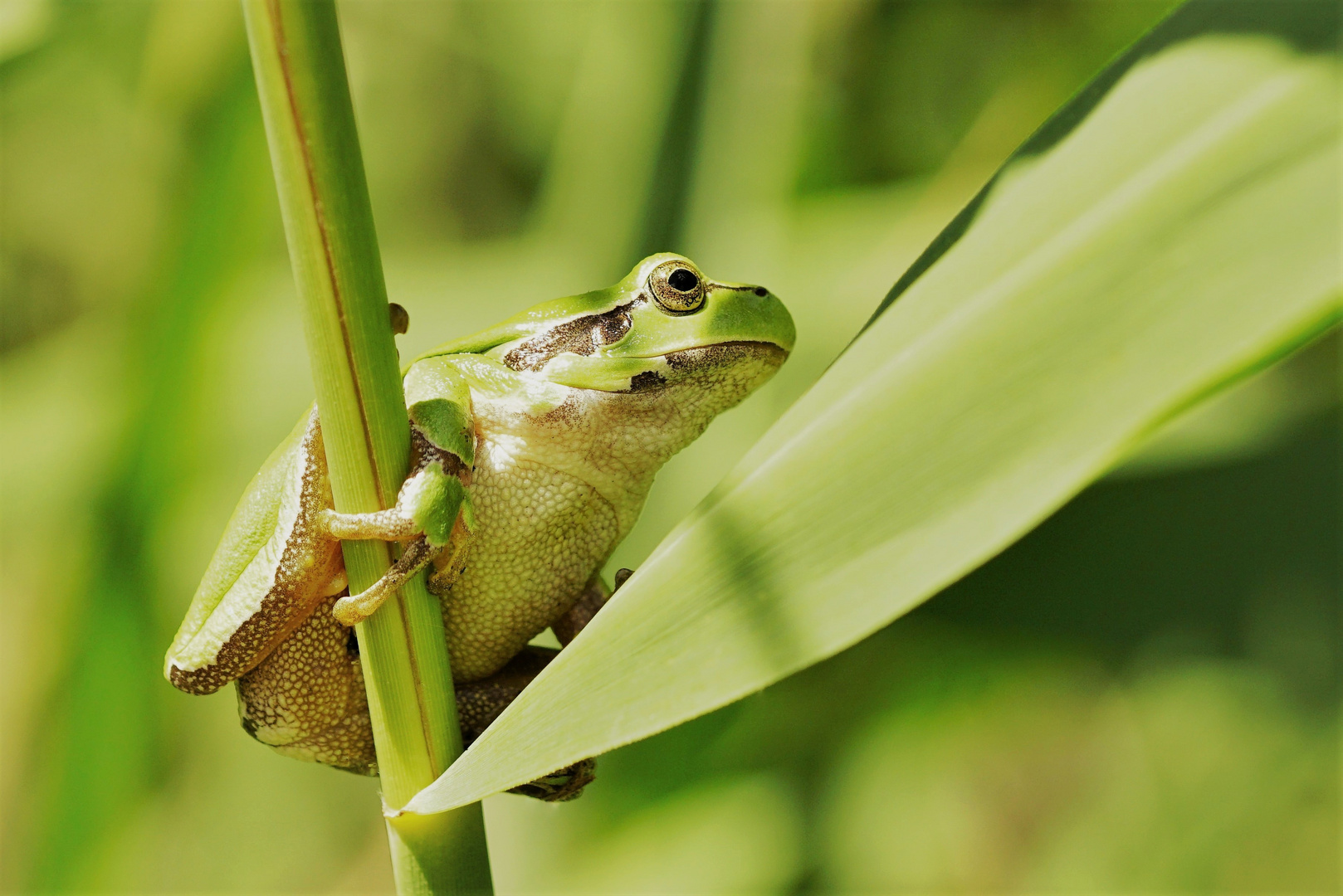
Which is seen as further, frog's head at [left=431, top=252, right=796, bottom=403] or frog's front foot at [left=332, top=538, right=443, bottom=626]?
frog's head at [left=431, top=252, right=796, bottom=403]

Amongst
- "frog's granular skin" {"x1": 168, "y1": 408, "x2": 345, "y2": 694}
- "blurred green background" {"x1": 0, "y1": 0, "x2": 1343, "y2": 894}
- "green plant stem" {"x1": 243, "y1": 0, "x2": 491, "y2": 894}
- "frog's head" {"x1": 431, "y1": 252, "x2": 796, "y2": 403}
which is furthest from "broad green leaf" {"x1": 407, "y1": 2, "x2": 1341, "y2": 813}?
"blurred green background" {"x1": 0, "y1": 0, "x2": 1343, "y2": 894}

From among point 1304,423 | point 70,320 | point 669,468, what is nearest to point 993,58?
point 1304,423

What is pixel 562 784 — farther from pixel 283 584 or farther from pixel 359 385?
pixel 359 385

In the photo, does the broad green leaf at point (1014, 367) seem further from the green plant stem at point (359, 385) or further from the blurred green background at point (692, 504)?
the blurred green background at point (692, 504)

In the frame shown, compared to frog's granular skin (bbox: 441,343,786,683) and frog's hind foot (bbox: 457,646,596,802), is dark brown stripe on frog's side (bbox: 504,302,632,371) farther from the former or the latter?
frog's hind foot (bbox: 457,646,596,802)

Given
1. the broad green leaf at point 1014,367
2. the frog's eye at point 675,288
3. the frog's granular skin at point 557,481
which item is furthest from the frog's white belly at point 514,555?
the broad green leaf at point 1014,367

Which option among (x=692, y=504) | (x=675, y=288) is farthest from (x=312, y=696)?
(x=692, y=504)

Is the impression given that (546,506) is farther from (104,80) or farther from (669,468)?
(104,80)
